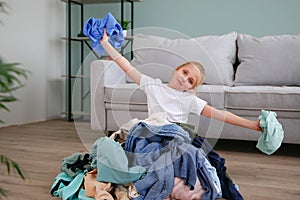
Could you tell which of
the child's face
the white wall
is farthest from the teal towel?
the white wall

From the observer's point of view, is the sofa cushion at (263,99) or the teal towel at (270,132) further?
the sofa cushion at (263,99)

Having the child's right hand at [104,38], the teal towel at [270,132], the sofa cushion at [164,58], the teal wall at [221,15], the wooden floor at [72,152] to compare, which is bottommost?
the wooden floor at [72,152]

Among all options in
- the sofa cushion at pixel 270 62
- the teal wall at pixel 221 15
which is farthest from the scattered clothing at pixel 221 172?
the teal wall at pixel 221 15

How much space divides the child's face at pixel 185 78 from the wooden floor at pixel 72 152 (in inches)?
15.8

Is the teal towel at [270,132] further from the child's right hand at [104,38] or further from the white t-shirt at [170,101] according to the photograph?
the child's right hand at [104,38]

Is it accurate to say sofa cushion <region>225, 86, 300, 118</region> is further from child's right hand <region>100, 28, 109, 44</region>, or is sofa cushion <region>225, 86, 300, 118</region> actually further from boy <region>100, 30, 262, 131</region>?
child's right hand <region>100, 28, 109, 44</region>

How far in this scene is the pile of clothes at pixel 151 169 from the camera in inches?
59.3

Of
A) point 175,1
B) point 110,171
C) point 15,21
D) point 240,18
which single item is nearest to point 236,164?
point 110,171

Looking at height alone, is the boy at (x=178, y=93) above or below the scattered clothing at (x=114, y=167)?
above

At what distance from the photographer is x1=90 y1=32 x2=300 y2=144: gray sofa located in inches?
70.2

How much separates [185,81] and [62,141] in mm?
1588

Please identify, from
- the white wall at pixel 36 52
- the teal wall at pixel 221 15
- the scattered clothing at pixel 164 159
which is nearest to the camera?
the scattered clothing at pixel 164 159

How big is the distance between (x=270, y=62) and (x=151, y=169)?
1882 mm

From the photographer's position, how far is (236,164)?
7.57 ft
